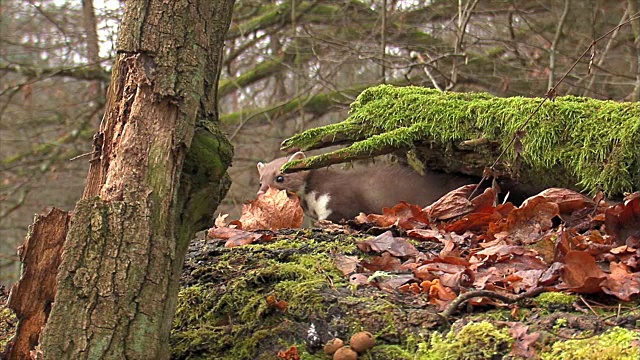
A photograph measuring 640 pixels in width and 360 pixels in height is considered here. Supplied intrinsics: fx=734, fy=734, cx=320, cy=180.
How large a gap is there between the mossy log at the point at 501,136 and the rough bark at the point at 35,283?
7.41ft

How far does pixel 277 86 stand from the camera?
1281 centimetres

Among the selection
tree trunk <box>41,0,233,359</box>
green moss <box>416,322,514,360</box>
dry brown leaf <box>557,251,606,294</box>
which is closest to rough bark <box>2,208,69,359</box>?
tree trunk <box>41,0,233,359</box>

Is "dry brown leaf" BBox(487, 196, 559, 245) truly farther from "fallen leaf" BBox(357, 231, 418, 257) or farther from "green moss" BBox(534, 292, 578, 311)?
"green moss" BBox(534, 292, 578, 311)

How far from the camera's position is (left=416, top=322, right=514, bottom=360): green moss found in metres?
2.36

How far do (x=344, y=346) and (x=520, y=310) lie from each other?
→ 63 cm

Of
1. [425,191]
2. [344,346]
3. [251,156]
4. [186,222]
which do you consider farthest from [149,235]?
[251,156]

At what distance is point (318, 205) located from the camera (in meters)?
7.53

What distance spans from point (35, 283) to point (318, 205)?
496 cm

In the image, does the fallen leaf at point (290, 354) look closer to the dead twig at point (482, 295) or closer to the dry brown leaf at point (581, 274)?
the dead twig at point (482, 295)

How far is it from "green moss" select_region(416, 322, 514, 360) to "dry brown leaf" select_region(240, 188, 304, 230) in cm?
206

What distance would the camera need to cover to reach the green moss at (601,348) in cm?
215

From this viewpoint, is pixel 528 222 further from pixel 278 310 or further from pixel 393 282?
pixel 278 310

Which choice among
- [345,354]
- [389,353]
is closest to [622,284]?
[389,353]

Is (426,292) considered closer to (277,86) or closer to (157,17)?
(157,17)
